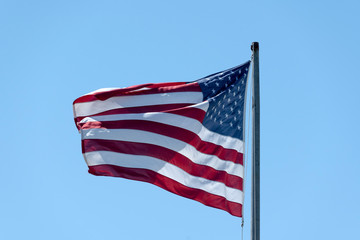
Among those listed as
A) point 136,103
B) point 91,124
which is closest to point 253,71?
point 136,103

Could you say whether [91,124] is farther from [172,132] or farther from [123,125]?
[172,132]

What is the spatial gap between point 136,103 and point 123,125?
59 cm

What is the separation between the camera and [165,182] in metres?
14.1

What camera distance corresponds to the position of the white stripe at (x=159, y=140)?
13.7 m

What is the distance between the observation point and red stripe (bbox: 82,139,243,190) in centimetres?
1366

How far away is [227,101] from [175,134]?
4.65ft

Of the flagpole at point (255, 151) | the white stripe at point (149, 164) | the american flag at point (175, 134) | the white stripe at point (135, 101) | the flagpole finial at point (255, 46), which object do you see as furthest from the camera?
the white stripe at point (135, 101)

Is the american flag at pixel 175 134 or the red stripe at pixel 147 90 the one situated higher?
the red stripe at pixel 147 90

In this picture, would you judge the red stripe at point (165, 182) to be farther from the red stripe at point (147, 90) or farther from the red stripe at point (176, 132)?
the red stripe at point (147, 90)

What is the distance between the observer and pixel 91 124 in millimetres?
14695

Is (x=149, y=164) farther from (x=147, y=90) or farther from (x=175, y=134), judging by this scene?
(x=147, y=90)

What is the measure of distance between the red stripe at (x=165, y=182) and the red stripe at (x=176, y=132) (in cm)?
88

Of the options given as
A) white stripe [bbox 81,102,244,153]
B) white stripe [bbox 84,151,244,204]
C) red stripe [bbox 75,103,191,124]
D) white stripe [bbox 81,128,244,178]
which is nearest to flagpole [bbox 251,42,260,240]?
white stripe [bbox 81,102,244,153]

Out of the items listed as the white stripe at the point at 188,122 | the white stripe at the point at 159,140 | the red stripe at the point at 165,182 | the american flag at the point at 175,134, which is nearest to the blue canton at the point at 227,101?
the american flag at the point at 175,134
